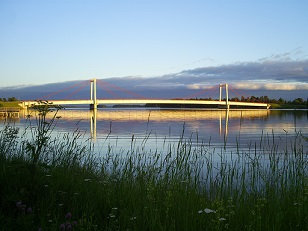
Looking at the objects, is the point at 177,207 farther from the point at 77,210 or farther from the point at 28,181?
the point at 28,181

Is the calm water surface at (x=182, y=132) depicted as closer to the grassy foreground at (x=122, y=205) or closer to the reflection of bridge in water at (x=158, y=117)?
the reflection of bridge in water at (x=158, y=117)

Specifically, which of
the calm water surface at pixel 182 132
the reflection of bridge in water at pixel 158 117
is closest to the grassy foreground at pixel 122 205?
the calm water surface at pixel 182 132

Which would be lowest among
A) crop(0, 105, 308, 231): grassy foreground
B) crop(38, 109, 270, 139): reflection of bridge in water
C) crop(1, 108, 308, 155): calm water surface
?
crop(38, 109, 270, 139): reflection of bridge in water

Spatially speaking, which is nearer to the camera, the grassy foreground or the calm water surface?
the grassy foreground

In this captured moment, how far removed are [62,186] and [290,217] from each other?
2.81 meters

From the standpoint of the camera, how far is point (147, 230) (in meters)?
3.57

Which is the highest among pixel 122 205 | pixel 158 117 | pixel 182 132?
pixel 182 132

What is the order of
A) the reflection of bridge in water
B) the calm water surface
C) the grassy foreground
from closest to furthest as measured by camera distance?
the grassy foreground
the calm water surface
the reflection of bridge in water

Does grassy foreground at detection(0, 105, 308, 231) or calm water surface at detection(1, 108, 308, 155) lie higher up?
grassy foreground at detection(0, 105, 308, 231)

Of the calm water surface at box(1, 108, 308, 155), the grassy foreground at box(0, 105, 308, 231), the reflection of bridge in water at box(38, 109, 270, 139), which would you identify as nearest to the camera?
the grassy foreground at box(0, 105, 308, 231)

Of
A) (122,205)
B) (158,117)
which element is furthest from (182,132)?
(158,117)

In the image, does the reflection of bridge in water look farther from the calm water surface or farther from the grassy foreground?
the grassy foreground

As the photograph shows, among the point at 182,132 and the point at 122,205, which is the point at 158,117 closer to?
the point at 182,132

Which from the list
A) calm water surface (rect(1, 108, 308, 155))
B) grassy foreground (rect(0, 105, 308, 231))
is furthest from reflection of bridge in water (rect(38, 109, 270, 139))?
grassy foreground (rect(0, 105, 308, 231))
